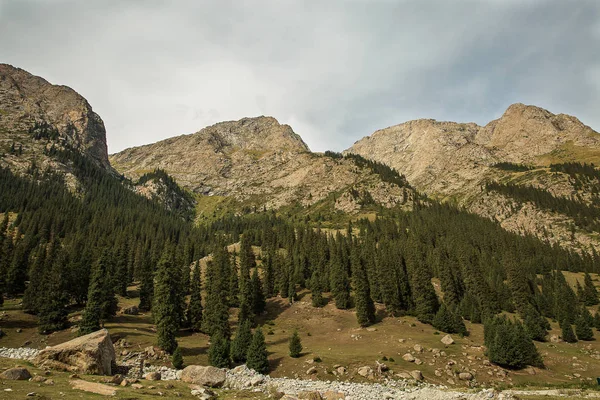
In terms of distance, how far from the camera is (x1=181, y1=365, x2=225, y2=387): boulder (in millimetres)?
39688

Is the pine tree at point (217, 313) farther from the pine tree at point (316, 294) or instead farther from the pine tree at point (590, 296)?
the pine tree at point (590, 296)

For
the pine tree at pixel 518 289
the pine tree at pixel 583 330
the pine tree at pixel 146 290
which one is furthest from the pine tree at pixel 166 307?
the pine tree at pixel 518 289

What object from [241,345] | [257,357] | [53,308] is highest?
[53,308]

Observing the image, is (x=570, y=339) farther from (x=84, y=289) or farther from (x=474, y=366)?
(x=84, y=289)

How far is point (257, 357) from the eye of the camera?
170 feet

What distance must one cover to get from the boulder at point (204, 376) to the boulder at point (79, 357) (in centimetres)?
959

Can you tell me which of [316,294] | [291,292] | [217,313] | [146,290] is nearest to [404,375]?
[217,313]

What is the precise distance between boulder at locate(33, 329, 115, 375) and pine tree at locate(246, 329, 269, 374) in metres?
20.5

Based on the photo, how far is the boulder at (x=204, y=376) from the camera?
1563 inches

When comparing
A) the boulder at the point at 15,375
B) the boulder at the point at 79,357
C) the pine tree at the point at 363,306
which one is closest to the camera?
the boulder at the point at 15,375

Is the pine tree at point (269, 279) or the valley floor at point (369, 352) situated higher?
the pine tree at point (269, 279)

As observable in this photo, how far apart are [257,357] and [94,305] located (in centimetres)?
3593

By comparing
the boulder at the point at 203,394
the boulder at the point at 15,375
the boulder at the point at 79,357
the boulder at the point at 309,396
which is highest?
the boulder at the point at 15,375

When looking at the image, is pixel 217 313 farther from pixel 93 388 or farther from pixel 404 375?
pixel 93 388
